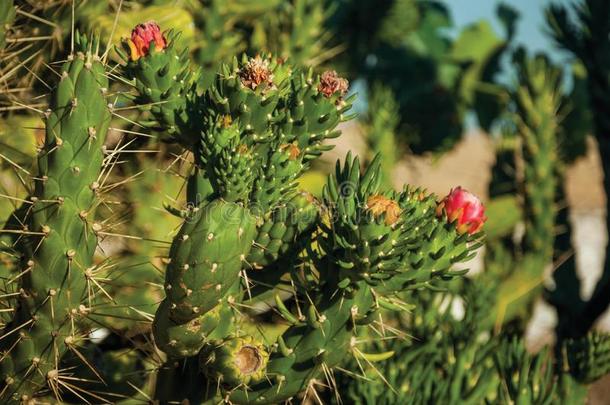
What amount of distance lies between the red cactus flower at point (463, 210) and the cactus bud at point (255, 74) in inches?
23.4

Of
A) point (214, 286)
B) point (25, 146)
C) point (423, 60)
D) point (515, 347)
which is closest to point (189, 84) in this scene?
point (214, 286)

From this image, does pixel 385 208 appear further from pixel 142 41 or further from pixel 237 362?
pixel 142 41

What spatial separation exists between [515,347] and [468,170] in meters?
13.7

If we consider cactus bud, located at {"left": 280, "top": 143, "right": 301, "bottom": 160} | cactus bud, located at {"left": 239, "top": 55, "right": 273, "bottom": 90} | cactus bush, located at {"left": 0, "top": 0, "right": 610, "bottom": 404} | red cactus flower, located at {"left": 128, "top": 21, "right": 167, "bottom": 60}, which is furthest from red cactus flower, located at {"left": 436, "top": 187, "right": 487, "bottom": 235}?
red cactus flower, located at {"left": 128, "top": 21, "right": 167, "bottom": 60}

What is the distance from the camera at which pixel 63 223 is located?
2.42 m

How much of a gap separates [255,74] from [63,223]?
659 millimetres

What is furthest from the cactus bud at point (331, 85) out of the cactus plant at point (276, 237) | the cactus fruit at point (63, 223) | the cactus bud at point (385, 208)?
the cactus fruit at point (63, 223)

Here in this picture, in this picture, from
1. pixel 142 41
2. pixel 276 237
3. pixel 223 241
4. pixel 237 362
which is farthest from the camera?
pixel 276 237

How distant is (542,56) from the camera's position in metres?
6.22

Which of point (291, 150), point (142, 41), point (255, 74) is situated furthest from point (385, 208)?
point (142, 41)

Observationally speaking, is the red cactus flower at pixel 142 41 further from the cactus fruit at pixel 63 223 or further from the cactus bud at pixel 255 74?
the cactus bud at pixel 255 74

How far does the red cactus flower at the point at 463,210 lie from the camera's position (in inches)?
95.4

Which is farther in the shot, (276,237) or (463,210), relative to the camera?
(276,237)

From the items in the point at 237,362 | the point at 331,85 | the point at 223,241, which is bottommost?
the point at 237,362
